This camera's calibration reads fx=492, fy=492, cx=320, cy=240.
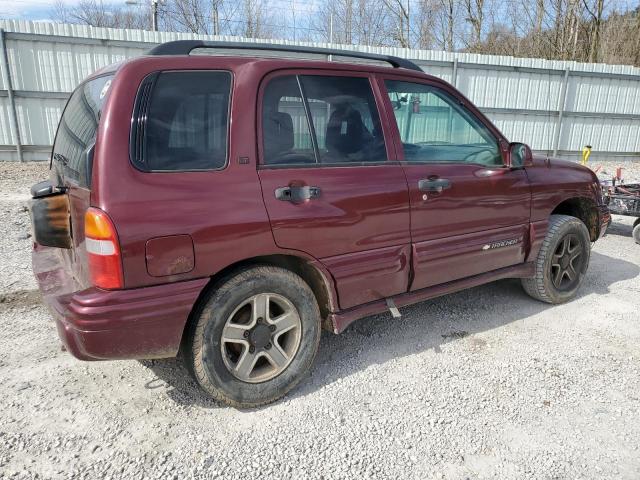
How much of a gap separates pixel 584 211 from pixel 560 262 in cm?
66

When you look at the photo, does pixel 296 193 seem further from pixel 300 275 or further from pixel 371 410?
pixel 371 410

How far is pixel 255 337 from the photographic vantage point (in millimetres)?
2812

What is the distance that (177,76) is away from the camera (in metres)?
2.54

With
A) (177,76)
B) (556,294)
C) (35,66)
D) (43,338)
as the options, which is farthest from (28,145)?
(556,294)

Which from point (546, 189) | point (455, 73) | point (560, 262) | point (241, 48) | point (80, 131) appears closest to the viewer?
point (80, 131)

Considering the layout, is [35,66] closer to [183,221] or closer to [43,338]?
[43,338]

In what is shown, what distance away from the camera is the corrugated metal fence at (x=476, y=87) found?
1102cm

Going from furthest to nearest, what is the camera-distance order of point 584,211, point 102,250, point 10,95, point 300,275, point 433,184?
1. point 10,95
2. point 584,211
3. point 433,184
4. point 300,275
5. point 102,250

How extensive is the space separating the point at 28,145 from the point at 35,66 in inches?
69.8

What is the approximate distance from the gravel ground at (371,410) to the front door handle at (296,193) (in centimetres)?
121

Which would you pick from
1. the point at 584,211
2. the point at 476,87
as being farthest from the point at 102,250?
the point at 476,87

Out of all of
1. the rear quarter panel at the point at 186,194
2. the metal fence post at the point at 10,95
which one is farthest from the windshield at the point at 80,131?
the metal fence post at the point at 10,95

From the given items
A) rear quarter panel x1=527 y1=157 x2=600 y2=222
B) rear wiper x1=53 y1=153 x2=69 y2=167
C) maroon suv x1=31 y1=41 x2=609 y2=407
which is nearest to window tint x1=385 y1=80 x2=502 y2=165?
maroon suv x1=31 y1=41 x2=609 y2=407

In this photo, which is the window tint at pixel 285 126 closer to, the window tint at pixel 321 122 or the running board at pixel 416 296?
the window tint at pixel 321 122
